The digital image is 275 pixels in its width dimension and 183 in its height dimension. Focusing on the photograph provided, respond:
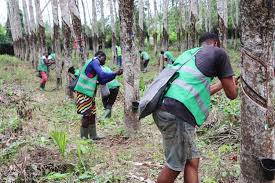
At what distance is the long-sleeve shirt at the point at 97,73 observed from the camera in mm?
7023

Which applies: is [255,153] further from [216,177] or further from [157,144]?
[157,144]

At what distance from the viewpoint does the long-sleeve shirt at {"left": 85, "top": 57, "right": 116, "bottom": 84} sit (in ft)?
23.0

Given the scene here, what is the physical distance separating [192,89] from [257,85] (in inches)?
21.9

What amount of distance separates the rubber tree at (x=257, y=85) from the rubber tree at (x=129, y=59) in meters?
3.45

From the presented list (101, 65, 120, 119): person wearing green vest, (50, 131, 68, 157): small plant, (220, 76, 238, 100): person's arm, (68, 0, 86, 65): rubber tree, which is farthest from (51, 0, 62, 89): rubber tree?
(220, 76, 238, 100): person's arm

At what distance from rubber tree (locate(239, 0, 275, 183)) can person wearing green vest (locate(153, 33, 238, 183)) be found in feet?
0.51

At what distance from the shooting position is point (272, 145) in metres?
3.66

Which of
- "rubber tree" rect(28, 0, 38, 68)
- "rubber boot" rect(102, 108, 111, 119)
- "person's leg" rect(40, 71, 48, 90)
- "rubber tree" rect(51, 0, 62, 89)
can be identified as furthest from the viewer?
"rubber tree" rect(28, 0, 38, 68)

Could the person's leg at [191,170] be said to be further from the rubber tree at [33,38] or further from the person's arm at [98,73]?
the rubber tree at [33,38]

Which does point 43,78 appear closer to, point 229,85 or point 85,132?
point 85,132

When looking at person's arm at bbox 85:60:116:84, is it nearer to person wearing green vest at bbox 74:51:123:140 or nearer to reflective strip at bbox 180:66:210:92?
person wearing green vest at bbox 74:51:123:140

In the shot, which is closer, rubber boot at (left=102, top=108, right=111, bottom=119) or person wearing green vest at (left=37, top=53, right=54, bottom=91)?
rubber boot at (left=102, top=108, right=111, bottom=119)

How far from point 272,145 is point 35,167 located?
8.75 feet

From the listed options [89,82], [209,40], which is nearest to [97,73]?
[89,82]
